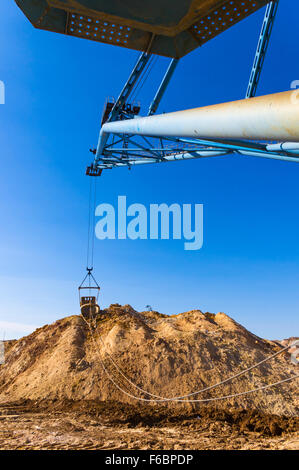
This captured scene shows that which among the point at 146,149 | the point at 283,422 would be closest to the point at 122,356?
the point at 283,422

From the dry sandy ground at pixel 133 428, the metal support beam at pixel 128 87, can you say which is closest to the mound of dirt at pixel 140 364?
the dry sandy ground at pixel 133 428

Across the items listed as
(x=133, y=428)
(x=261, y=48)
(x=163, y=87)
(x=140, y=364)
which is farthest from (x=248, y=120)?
(x=140, y=364)

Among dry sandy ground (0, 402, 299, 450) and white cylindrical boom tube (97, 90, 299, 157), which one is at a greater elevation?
white cylindrical boom tube (97, 90, 299, 157)

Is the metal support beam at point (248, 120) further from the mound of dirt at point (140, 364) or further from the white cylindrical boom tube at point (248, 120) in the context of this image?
the mound of dirt at point (140, 364)

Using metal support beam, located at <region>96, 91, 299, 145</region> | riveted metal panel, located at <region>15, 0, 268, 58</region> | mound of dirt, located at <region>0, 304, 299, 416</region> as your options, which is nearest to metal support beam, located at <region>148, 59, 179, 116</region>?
riveted metal panel, located at <region>15, 0, 268, 58</region>

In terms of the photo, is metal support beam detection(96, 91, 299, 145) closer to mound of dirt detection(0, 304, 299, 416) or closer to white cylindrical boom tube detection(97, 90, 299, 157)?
white cylindrical boom tube detection(97, 90, 299, 157)

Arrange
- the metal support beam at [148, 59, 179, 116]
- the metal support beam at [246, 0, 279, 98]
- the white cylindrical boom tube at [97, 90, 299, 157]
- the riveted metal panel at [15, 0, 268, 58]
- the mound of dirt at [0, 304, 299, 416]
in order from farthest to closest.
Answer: the mound of dirt at [0, 304, 299, 416], the metal support beam at [148, 59, 179, 116], the metal support beam at [246, 0, 279, 98], the riveted metal panel at [15, 0, 268, 58], the white cylindrical boom tube at [97, 90, 299, 157]
